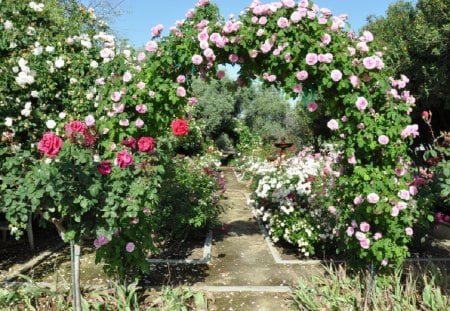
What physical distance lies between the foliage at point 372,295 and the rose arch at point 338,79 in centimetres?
29

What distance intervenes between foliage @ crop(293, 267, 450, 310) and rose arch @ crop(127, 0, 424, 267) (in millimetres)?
294

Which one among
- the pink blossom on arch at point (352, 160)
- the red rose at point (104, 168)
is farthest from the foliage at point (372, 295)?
the red rose at point (104, 168)

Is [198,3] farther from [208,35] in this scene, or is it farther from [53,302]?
[53,302]

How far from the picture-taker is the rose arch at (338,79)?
13.7 feet

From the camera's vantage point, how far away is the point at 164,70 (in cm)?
453

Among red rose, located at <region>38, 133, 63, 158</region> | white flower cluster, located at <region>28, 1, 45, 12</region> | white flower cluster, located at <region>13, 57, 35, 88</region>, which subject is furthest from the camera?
white flower cluster, located at <region>28, 1, 45, 12</region>

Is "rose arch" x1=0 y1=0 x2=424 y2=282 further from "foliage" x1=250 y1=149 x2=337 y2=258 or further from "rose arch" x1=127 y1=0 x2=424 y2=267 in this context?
"foliage" x1=250 y1=149 x2=337 y2=258

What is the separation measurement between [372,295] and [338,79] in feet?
7.46

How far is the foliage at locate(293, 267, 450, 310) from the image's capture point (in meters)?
3.97

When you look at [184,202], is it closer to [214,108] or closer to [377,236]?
[377,236]

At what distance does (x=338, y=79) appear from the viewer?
412cm

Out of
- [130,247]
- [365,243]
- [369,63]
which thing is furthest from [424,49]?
[130,247]

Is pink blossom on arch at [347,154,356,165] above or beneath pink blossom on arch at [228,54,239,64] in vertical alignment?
beneath

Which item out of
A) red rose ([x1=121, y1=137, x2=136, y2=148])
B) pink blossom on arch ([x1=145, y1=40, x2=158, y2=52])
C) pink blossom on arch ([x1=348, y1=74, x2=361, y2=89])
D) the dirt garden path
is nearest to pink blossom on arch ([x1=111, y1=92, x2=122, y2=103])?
red rose ([x1=121, y1=137, x2=136, y2=148])
